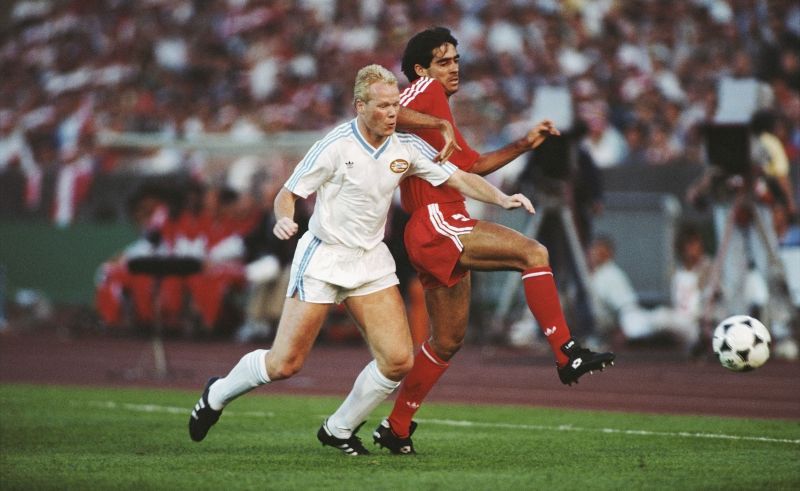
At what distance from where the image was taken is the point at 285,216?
7918 mm

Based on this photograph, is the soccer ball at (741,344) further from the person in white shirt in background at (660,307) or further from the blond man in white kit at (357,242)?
the person in white shirt in background at (660,307)

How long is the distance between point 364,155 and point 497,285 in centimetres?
1136

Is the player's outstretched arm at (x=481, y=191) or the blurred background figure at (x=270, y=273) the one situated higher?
the player's outstretched arm at (x=481, y=191)

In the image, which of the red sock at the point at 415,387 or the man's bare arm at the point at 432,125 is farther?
the red sock at the point at 415,387

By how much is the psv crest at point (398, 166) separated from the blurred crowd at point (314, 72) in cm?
738

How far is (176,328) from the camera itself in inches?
823

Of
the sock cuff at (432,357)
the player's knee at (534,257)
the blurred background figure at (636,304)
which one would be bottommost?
the blurred background figure at (636,304)

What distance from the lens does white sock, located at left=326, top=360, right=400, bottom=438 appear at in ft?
27.5

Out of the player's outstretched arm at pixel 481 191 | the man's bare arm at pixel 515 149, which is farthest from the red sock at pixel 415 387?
the man's bare arm at pixel 515 149

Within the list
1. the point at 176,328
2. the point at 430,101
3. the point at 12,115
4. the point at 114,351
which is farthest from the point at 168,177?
the point at 430,101

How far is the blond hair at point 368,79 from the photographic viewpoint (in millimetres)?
8117

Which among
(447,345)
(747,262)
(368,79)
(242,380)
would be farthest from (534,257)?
(747,262)

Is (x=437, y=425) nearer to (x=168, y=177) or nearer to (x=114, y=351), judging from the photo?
(x=114, y=351)

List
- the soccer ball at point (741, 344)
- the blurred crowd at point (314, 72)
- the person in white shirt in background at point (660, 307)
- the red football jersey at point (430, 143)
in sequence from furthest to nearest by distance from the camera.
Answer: the blurred crowd at point (314, 72)
the person in white shirt in background at point (660, 307)
the soccer ball at point (741, 344)
the red football jersey at point (430, 143)
